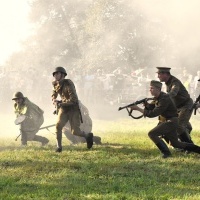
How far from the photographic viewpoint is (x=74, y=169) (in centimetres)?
884

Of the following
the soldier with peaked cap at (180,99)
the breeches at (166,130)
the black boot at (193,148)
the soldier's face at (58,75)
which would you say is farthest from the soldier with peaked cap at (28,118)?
the black boot at (193,148)

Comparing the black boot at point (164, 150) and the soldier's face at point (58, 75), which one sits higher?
the soldier's face at point (58, 75)

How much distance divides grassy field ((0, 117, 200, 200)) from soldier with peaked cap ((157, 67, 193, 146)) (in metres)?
0.44

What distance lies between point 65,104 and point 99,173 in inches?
111

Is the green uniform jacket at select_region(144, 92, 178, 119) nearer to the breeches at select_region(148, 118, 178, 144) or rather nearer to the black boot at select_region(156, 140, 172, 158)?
the breeches at select_region(148, 118, 178, 144)

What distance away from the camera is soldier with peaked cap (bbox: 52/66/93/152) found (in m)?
10.9

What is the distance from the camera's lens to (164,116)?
389 inches

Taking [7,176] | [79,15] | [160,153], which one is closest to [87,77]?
[79,15]

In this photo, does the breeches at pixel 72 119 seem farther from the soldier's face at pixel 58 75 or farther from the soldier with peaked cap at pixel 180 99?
the soldier with peaked cap at pixel 180 99

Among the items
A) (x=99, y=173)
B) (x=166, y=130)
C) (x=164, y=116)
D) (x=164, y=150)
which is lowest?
(x=99, y=173)

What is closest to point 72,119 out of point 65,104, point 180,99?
point 65,104

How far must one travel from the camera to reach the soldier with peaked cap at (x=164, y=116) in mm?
9594

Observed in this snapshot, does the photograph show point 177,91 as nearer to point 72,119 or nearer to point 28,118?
point 72,119

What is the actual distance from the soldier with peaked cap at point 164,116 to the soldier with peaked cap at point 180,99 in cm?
61
